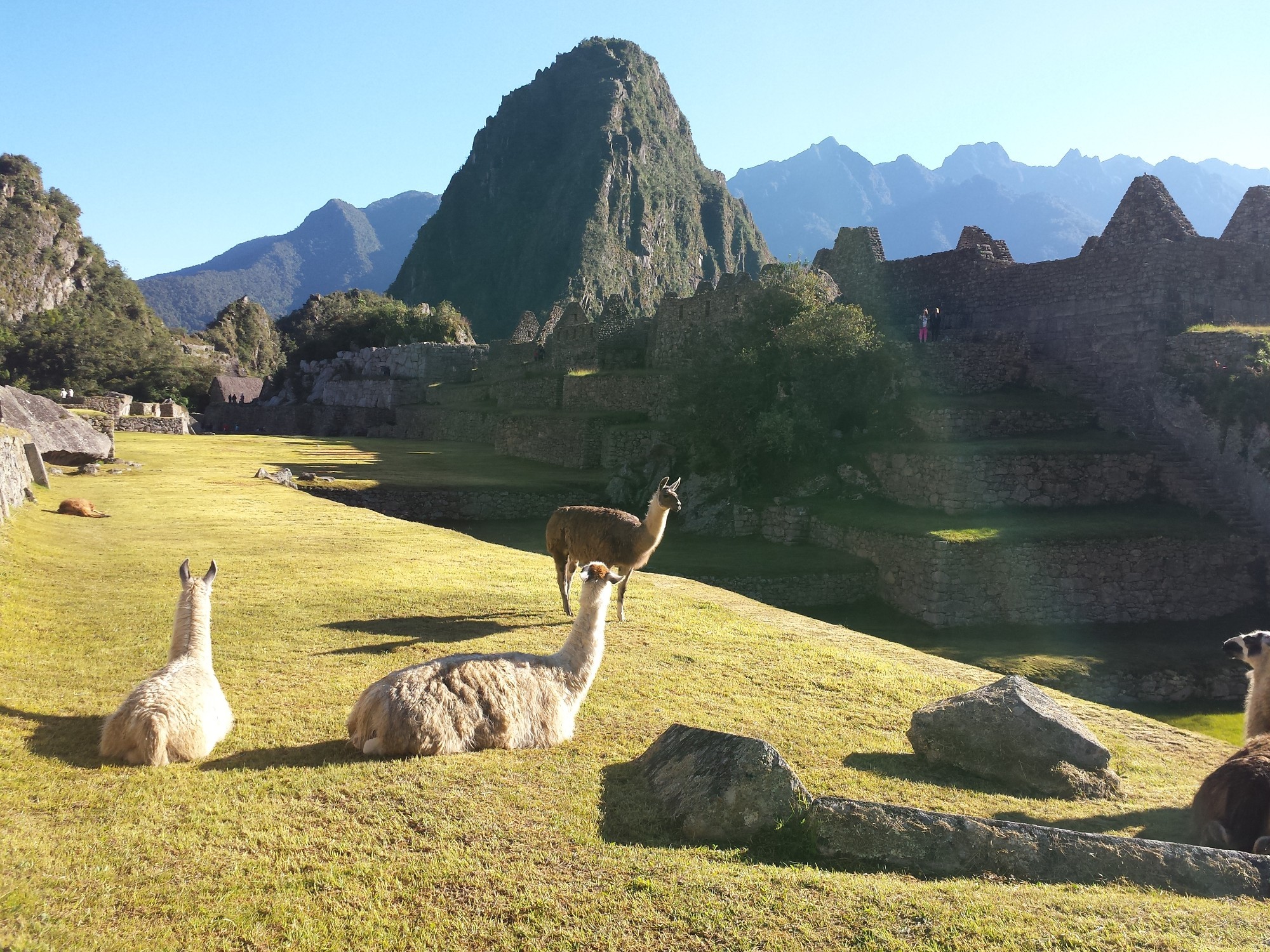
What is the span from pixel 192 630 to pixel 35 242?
108464 mm

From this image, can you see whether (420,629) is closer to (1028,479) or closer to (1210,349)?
(1028,479)

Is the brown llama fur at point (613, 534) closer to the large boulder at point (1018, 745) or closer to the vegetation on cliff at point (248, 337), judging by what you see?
the large boulder at point (1018, 745)

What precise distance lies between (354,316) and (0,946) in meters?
73.8

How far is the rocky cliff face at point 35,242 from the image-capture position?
88.1m

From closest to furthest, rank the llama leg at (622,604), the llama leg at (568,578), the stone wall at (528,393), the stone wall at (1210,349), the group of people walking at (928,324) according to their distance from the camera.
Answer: the llama leg at (622,604), the llama leg at (568,578), the stone wall at (1210,349), the group of people walking at (928,324), the stone wall at (528,393)

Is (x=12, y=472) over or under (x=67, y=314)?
under

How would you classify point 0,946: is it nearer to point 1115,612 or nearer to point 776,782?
point 776,782

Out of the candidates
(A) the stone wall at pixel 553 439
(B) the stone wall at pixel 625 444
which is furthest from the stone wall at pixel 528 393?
(B) the stone wall at pixel 625 444

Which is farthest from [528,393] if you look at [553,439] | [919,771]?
[919,771]

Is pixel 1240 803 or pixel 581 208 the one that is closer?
pixel 1240 803

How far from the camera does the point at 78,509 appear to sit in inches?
571

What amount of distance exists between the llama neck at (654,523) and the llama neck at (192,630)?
14.5 ft

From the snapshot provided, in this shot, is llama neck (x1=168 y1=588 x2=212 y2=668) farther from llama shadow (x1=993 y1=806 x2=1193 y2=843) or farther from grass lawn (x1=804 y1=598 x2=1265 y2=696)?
grass lawn (x1=804 y1=598 x2=1265 y2=696)

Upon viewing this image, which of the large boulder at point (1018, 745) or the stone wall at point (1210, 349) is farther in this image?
the stone wall at point (1210, 349)
